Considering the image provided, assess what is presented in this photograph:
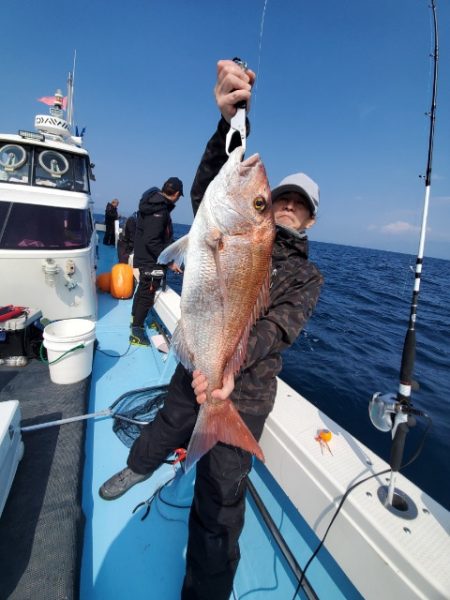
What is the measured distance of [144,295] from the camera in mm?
4988

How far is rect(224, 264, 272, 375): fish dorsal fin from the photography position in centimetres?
153

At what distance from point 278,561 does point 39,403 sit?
2600mm

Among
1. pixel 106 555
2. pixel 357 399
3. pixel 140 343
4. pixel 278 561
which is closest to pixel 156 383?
pixel 140 343

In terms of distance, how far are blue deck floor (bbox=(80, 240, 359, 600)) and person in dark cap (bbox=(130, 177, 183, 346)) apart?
2403 mm

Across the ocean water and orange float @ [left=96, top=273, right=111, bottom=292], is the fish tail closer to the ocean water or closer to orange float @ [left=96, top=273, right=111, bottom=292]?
the ocean water

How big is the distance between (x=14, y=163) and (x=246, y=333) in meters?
5.58

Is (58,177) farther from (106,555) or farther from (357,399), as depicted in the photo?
(357,399)

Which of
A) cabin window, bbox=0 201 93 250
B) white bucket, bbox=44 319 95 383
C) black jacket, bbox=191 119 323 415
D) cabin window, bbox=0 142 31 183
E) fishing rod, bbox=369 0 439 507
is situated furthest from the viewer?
cabin window, bbox=0 142 31 183

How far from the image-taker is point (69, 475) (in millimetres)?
2238

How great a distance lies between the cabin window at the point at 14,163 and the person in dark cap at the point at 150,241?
211 centimetres

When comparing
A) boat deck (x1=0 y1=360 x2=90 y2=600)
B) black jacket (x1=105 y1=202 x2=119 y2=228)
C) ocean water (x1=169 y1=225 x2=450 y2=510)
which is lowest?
ocean water (x1=169 y1=225 x2=450 y2=510)

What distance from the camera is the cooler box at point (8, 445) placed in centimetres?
178

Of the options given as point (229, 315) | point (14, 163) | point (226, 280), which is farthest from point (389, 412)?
point (14, 163)

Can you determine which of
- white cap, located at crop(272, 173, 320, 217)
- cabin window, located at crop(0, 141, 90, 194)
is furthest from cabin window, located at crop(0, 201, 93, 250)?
white cap, located at crop(272, 173, 320, 217)
